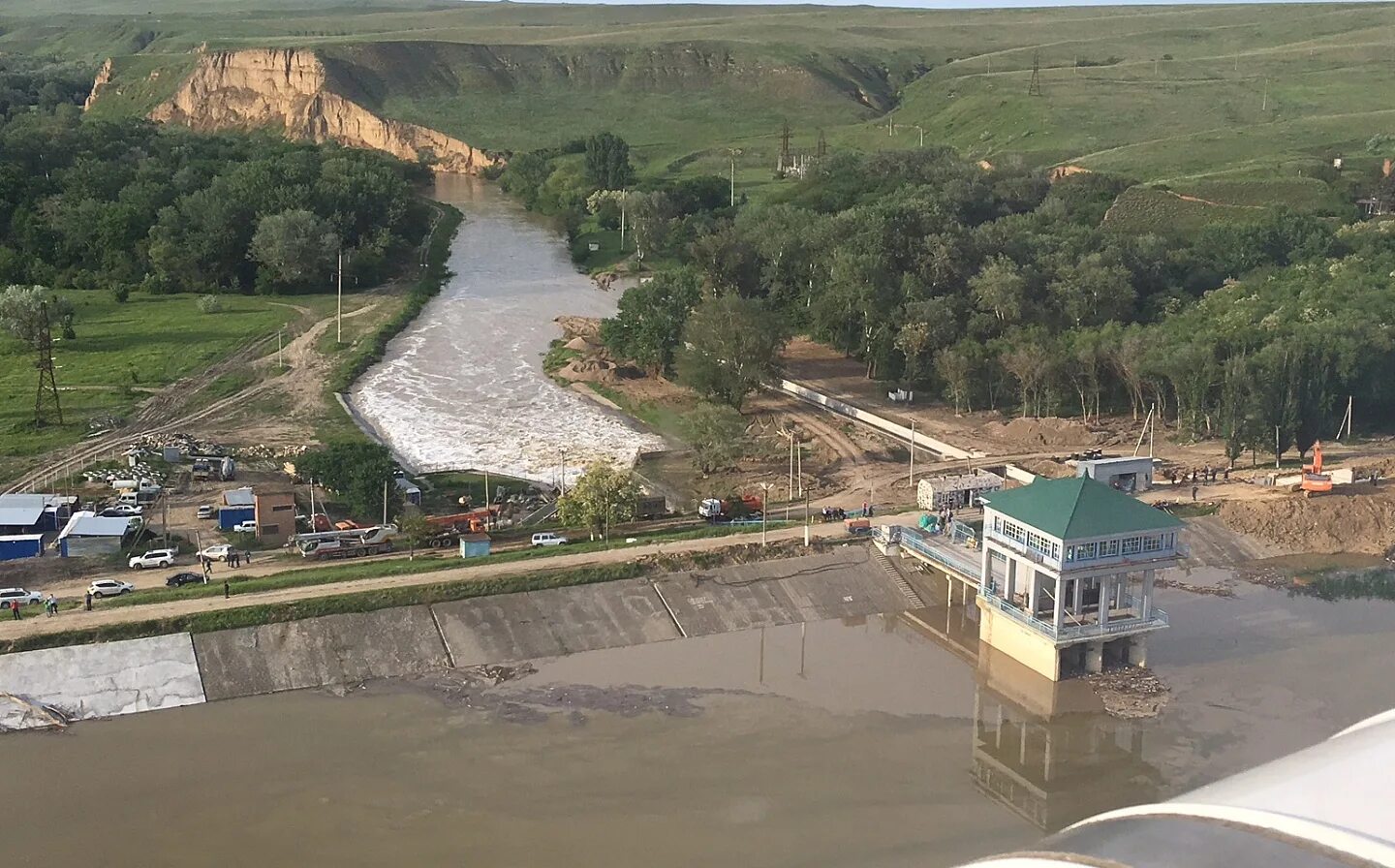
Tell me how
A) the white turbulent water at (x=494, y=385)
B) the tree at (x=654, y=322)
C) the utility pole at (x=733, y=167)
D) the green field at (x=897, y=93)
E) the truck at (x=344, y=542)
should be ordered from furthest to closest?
1. the green field at (x=897, y=93)
2. the utility pole at (x=733, y=167)
3. the tree at (x=654, y=322)
4. the white turbulent water at (x=494, y=385)
5. the truck at (x=344, y=542)

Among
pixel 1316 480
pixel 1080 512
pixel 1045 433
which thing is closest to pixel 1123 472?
pixel 1316 480

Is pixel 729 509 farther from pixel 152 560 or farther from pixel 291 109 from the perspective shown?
pixel 291 109

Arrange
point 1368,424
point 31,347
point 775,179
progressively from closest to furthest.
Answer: point 1368,424 < point 31,347 < point 775,179

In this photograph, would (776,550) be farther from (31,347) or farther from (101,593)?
(31,347)

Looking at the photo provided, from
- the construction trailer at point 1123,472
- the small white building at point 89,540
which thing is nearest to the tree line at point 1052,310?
the construction trailer at point 1123,472

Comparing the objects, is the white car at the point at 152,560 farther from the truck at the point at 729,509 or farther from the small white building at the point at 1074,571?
the small white building at the point at 1074,571

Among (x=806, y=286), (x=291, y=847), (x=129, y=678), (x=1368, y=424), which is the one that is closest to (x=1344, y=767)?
(x=291, y=847)
